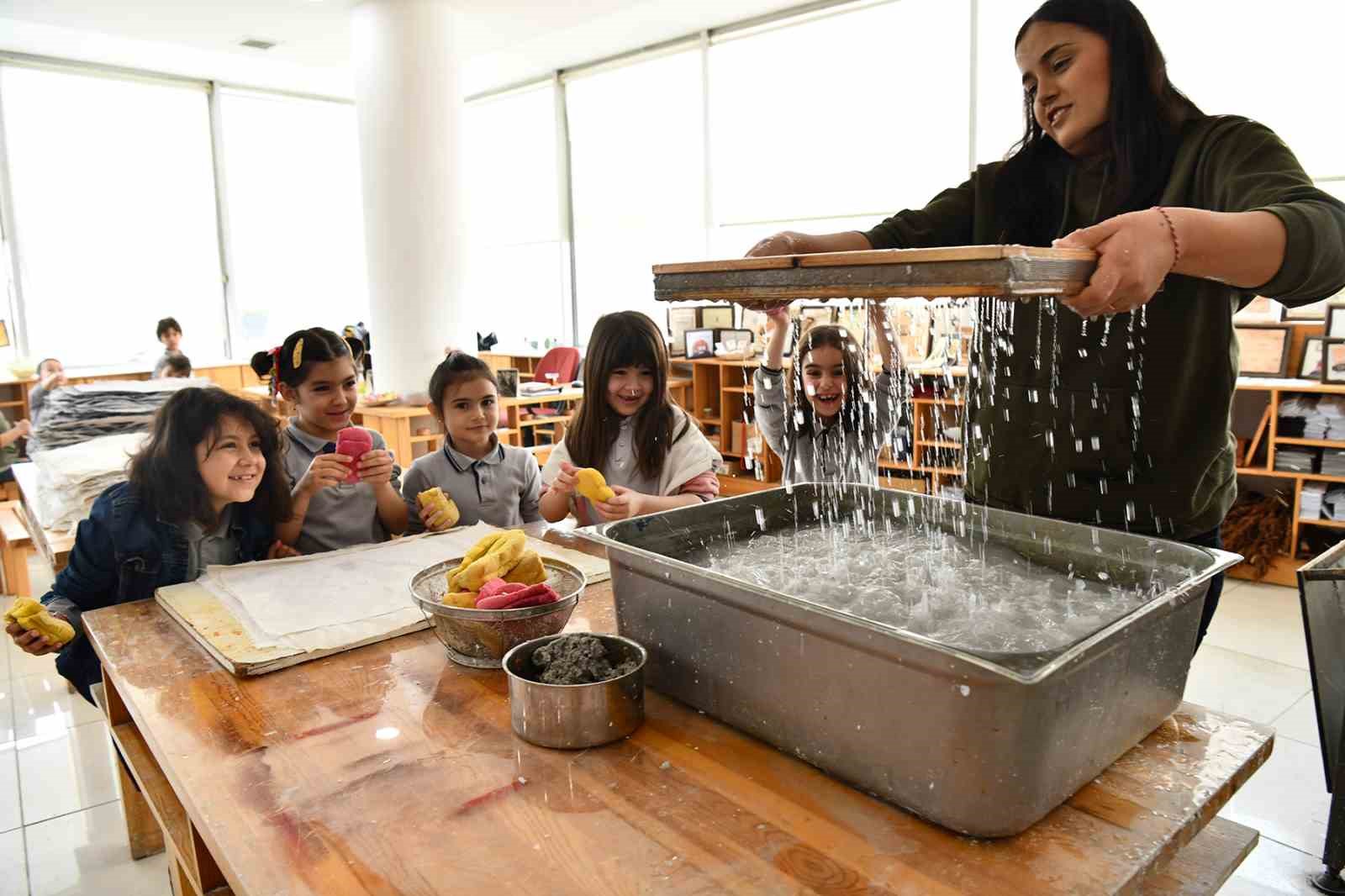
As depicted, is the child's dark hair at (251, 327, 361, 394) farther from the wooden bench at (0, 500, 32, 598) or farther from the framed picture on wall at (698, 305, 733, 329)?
the framed picture on wall at (698, 305, 733, 329)

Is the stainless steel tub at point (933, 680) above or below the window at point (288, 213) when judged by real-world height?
below

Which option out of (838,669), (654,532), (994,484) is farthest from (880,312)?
(838,669)

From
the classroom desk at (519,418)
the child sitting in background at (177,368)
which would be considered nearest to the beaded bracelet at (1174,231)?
the classroom desk at (519,418)

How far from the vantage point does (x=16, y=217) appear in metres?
6.75

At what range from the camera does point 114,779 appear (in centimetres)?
241

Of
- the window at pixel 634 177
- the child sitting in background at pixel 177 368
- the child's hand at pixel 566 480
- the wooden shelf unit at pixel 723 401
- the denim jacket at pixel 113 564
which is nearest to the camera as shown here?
the denim jacket at pixel 113 564

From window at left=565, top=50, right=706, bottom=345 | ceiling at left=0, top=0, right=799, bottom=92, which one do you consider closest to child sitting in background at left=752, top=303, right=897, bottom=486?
window at left=565, top=50, right=706, bottom=345

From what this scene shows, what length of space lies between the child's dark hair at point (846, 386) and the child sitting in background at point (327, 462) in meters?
1.22

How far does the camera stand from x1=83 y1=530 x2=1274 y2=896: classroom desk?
30.5 inches

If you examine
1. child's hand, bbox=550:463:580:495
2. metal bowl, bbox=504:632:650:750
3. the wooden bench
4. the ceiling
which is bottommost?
the wooden bench

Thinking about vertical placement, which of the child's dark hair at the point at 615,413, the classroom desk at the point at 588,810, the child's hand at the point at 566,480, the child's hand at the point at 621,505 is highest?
the child's dark hair at the point at 615,413

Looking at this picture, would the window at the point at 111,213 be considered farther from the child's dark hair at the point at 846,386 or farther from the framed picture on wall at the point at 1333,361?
the framed picture on wall at the point at 1333,361

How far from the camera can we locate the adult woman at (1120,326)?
3.90 ft

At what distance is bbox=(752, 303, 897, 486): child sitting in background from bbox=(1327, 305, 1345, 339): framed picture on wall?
2322mm
